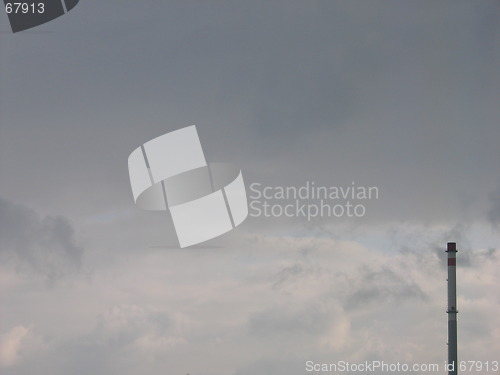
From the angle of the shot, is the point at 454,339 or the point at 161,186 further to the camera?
the point at 454,339

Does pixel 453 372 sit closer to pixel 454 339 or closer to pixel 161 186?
pixel 454 339

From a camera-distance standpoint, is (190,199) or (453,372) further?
(453,372)

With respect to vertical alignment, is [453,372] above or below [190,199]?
below

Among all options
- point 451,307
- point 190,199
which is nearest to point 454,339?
point 451,307

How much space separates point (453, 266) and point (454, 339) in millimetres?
4178

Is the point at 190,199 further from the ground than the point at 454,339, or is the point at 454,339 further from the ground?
the point at 190,199

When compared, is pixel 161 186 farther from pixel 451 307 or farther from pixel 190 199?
pixel 451 307

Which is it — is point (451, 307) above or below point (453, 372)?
above

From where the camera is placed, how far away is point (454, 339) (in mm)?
40906

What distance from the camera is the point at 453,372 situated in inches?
1556

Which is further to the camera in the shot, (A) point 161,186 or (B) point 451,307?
(B) point 451,307

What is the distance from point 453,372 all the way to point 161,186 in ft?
71.6

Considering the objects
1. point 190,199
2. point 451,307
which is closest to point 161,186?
point 190,199

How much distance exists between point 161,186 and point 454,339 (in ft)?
73.2
